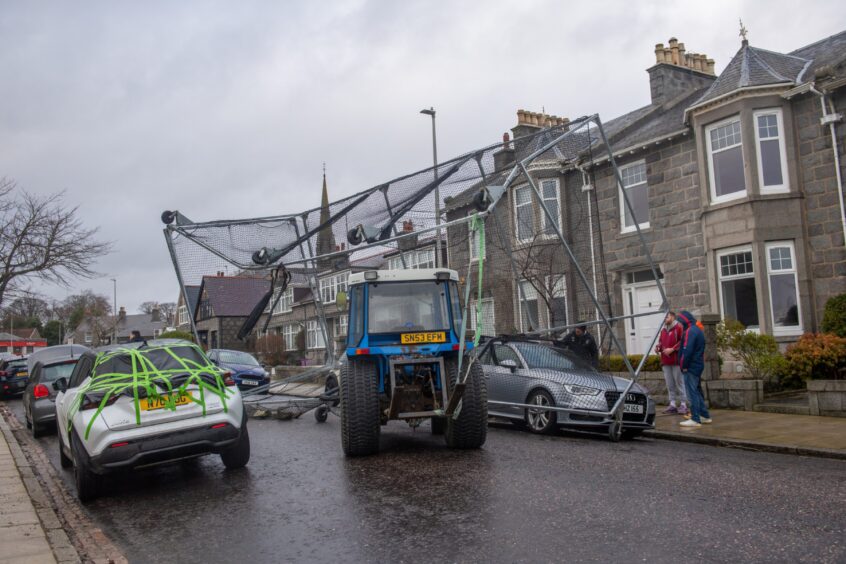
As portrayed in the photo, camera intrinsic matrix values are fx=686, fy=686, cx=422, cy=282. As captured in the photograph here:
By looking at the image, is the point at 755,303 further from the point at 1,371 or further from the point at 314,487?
the point at 1,371

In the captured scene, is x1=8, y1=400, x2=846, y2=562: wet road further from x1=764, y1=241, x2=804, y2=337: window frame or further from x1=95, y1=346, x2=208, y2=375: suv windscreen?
x1=764, y1=241, x2=804, y2=337: window frame

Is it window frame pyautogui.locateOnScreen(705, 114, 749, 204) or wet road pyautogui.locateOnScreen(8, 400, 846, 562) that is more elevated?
window frame pyautogui.locateOnScreen(705, 114, 749, 204)

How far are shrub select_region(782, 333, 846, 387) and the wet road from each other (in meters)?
3.84

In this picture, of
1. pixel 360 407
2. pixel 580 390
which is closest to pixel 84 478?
pixel 360 407

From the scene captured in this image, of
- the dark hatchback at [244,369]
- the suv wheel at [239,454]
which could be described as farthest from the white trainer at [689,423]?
the dark hatchback at [244,369]

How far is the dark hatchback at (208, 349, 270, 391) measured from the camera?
18422 millimetres

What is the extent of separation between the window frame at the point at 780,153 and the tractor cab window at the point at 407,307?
10.3 metres

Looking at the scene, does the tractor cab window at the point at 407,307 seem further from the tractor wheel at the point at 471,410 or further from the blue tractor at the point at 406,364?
the tractor wheel at the point at 471,410

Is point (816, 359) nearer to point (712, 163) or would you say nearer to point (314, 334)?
point (712, 163)

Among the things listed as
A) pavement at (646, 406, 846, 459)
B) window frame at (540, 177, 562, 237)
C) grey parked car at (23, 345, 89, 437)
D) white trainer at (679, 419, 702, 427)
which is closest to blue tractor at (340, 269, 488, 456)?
window frame at (540, 177, 562, 237)

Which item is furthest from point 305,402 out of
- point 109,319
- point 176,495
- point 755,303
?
point 109,319

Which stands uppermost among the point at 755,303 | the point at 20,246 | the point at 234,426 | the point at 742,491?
the point at 20,246

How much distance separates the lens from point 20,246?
23.2 m

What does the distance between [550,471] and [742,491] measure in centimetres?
195
